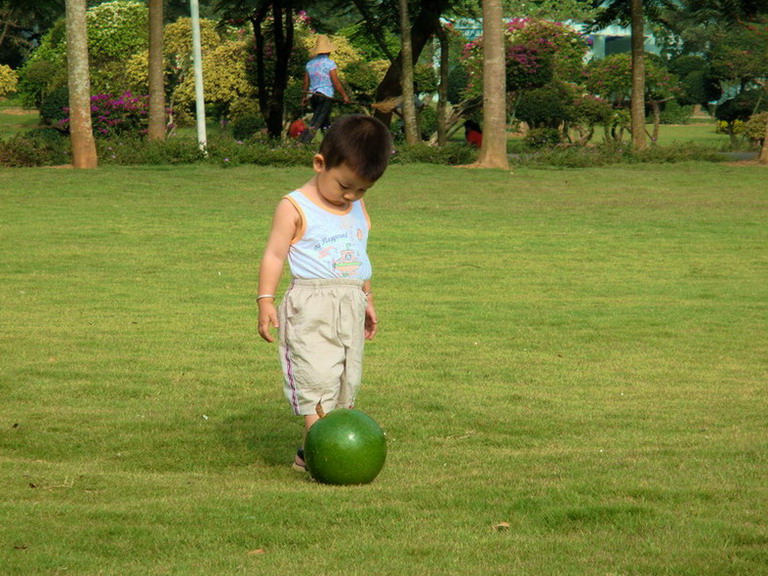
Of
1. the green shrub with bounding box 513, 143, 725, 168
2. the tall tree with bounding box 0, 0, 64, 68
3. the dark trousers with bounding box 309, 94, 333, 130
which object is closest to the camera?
the dark trousers with bounding box 309, 94, 333, 130

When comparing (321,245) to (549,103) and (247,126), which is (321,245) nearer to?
(549,103)

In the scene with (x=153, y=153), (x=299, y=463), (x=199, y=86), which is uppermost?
(x=199, y=86)

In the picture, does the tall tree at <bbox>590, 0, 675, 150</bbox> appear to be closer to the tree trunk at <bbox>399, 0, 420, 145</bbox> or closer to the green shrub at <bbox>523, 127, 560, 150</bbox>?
the green shrub at <bbox>523, 127, 560, 150</bbox>

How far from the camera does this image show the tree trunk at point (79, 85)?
70.0ft

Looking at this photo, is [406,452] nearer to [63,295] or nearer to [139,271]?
[63,295]

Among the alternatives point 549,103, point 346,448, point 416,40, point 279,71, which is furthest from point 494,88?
point 346,448

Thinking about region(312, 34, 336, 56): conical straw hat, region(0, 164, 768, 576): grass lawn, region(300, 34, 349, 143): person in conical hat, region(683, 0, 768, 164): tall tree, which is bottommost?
region(0, 164, 768, 576): grass lawn

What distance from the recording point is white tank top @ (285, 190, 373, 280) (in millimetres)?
5223

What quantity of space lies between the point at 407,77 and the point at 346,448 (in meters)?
23.8

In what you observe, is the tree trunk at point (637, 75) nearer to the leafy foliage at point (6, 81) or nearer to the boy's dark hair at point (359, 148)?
the boy's dark hair at point (359, 148)

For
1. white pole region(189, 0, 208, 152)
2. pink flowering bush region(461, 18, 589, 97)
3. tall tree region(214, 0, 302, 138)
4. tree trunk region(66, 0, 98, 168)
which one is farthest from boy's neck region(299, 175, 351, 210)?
pink flowering bush region(461, 18, 589, 97)

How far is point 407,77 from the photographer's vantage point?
28094 millimetres

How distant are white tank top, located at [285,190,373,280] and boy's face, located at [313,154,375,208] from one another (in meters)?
0.07

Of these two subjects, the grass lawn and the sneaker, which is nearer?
the grass lawn
